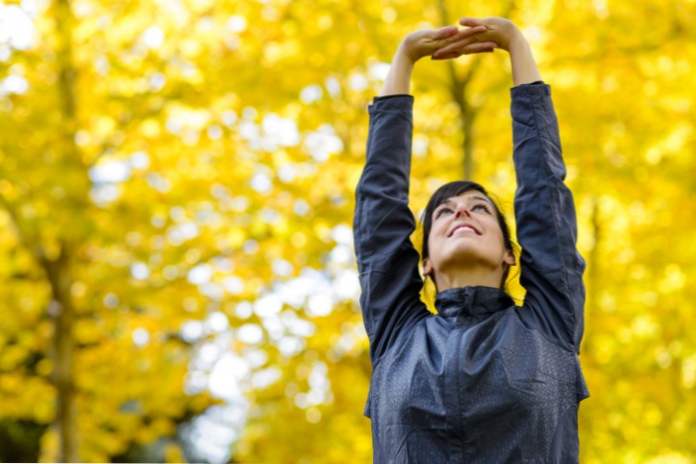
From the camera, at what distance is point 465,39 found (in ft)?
7.65

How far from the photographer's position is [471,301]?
6.86ft

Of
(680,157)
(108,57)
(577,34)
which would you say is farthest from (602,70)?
(108,57)

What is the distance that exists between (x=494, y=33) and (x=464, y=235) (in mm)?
522

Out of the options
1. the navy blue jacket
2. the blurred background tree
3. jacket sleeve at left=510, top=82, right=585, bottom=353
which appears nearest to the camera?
the navy blue jacket

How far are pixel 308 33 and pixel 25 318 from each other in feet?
10.8

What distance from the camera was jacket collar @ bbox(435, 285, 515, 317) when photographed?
6.84 ft

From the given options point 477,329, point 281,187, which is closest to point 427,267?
point 477,329

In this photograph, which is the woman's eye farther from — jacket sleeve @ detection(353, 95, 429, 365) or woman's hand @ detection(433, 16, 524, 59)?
woman's hand @ detection(433, 16, 524, 59)

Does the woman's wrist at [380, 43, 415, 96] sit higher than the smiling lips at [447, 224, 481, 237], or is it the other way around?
the woman's wrist at [380, 43, 415, 96]

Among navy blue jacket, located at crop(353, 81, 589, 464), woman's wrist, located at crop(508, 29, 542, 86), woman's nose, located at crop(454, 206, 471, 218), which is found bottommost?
navy blue jacket, located at crop(353, 81, 589, 464)

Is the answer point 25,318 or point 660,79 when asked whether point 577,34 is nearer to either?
point 660,79

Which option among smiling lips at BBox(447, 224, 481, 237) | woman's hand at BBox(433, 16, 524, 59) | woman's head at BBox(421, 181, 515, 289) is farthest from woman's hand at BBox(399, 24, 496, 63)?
smiling lips at BBox(447, 224, 481, 237)

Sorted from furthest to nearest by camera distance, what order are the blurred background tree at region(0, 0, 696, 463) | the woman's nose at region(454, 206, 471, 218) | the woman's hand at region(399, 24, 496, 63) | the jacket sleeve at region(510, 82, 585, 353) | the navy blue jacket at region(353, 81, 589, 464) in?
the blurred background tree at region(0, 0, 696, 463), the woman's hand at region(399, 24, 496, 63), the woman's nose at region(454, 206, 471, 218), the jacket sleeve at region(510, 82, 585, 353), the navy blue jacket at region(353, 81, 589, 464)

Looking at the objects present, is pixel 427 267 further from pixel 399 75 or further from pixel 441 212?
pixel 399 75
